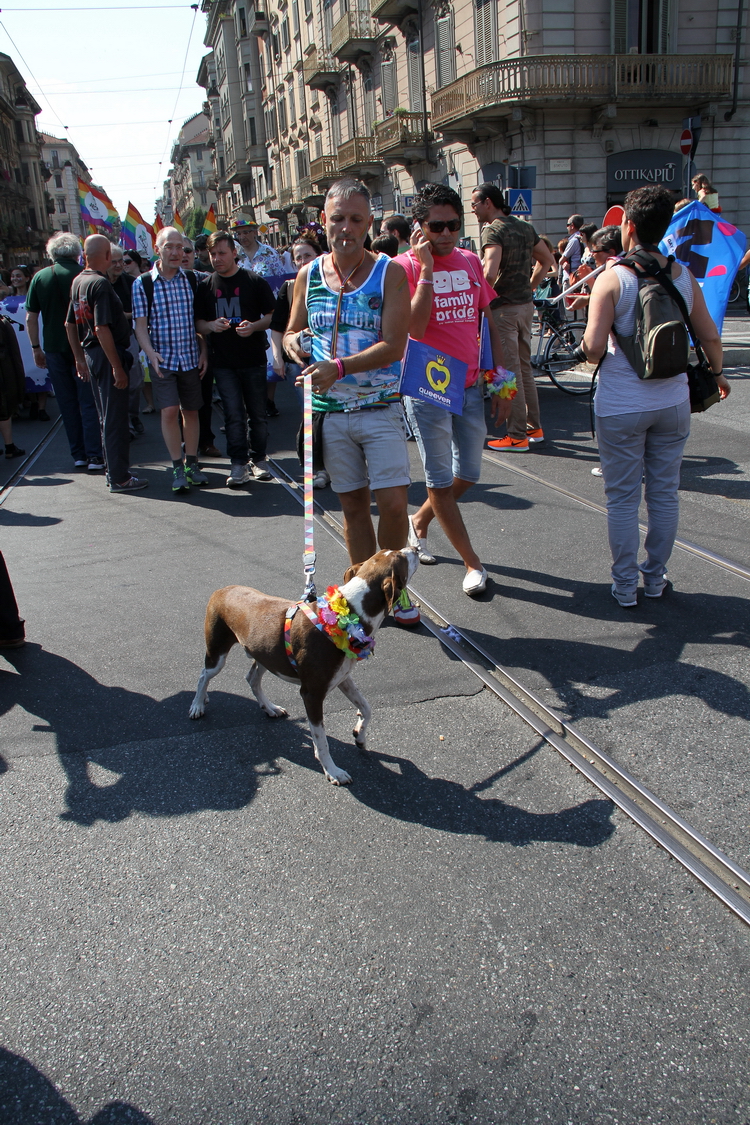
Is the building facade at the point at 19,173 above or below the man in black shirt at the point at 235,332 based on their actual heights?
above

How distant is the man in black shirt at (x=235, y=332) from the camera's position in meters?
7.20

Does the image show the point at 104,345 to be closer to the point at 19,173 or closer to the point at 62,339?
the point at 62,339

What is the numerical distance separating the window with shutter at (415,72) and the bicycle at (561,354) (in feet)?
75.2

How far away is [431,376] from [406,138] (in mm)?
29473

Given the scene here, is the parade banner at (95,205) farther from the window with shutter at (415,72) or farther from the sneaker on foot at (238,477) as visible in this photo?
the window with shutter at (415,72)

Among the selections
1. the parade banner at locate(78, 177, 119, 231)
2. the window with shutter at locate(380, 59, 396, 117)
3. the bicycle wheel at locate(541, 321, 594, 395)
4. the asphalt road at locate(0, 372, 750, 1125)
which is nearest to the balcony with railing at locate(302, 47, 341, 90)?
the window with shutter at locate(380, 59, 396, 117)

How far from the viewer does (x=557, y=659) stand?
3912 millimetres

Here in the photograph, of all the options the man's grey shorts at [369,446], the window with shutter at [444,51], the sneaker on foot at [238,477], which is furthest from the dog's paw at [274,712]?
the window with shutter at [444,51]

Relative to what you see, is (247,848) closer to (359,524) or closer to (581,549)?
(359,524)

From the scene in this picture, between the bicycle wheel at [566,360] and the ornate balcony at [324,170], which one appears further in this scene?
the ornate balcony at [324,170]

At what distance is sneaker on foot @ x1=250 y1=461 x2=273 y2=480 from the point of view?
7.76 m

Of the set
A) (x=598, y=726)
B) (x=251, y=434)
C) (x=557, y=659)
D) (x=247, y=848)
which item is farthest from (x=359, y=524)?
(x=251, y=434)

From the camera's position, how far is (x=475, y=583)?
464 centimetres

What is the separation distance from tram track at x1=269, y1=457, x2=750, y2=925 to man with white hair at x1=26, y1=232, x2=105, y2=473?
5494 millimetres
